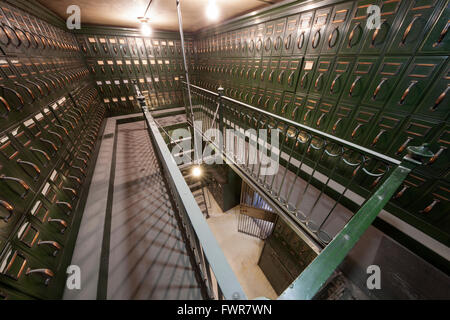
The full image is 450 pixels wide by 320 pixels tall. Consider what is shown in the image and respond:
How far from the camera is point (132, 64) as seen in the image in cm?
473

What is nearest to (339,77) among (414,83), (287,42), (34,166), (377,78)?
(377,78)

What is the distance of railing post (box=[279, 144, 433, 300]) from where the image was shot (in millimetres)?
561

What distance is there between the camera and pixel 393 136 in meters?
1.84

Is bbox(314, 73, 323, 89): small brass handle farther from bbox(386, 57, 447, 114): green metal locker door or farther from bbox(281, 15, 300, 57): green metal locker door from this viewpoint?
bbox(386, 57, 447, 114): green metal locker door

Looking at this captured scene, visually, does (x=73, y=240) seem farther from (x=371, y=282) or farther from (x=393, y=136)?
(x=393, y=136)

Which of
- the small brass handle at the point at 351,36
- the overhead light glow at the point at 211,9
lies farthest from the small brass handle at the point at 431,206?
the overhead light glow at the point at 211,9

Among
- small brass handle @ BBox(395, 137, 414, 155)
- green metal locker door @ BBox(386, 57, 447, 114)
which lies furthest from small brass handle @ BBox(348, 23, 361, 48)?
small brass handle @ BBox(395, 137, 414, 155)

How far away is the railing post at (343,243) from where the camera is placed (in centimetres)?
56

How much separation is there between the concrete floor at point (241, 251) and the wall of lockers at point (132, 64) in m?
4.60

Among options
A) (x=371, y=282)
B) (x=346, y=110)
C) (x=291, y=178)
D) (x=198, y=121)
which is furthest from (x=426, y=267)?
(x=198, y=121)

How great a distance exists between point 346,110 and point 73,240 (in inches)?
143

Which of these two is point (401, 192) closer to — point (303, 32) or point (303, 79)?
point (303, 79)

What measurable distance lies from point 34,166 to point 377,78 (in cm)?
358
